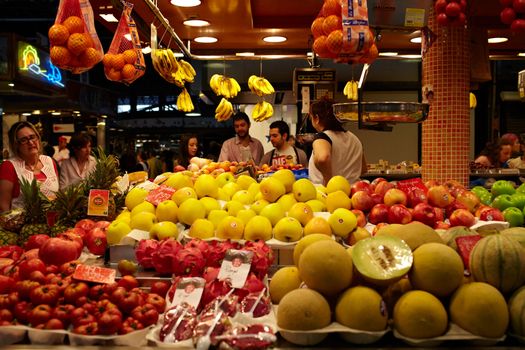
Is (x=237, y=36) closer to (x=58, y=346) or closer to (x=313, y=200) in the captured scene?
(x=313, y=200)

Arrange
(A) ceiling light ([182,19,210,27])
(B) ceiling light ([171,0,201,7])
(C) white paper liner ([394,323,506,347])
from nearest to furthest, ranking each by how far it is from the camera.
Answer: (C) white paper liner ([394,323,506,347]), (B) ceiling light ([171,0,201,7]), (A) ceiling light ([182,19,210,27])

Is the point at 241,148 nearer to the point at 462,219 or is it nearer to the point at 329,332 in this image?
the point at 462,219

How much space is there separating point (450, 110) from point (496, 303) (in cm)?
431

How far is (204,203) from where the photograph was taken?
10.6 ft

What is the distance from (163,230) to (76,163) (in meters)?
3.77

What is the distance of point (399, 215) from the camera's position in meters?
3.07

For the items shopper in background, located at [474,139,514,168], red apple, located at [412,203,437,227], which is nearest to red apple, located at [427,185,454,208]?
red apple, located at [412,203,437,227]

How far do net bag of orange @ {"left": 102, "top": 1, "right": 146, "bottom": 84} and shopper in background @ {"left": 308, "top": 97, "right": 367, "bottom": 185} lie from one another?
63.8 inches

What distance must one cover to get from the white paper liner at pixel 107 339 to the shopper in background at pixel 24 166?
10.2 feet

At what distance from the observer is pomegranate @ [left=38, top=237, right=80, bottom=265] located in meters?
2.56

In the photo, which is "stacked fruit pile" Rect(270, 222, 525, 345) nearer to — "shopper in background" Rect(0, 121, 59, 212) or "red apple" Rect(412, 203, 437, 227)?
"red apple" Rect(412, 203, 437, 227)

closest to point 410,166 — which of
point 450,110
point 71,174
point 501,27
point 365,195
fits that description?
point 501,27

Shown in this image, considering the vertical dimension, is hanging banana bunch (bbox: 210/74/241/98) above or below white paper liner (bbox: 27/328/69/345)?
above

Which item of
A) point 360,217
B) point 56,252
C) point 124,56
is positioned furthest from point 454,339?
point 124,56
